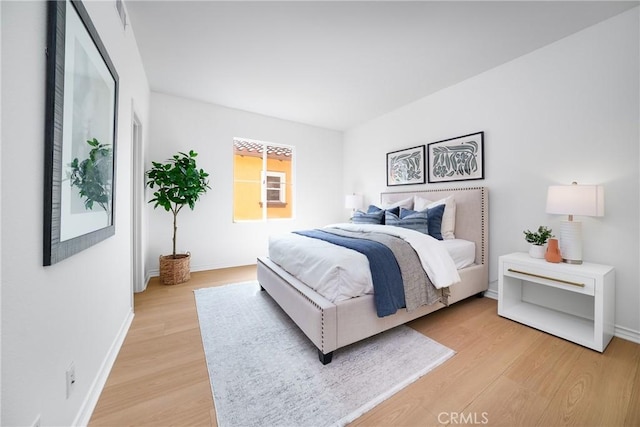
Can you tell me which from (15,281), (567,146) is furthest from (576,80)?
(15,281)

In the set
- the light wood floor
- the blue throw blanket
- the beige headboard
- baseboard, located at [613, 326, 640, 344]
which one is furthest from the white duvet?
baseboard, located at [613, 326, 640, 344]

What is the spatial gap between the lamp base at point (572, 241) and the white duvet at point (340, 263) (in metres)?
0.89

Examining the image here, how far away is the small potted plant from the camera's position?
7.39ft

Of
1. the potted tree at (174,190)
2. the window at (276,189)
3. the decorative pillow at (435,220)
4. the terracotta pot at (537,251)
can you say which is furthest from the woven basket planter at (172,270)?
the terracotta pot at (537,251)

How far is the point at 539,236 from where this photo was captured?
2.30 meters

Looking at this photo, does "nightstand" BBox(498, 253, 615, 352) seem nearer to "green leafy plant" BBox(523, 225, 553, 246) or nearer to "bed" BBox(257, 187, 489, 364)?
"green leafy plant" BBox(523, 225, 553, 246)

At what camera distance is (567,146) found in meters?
2.29

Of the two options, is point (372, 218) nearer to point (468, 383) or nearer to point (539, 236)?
point (539, 236)

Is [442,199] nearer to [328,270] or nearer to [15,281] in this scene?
[328,270]

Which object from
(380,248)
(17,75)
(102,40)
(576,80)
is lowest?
(380,248)

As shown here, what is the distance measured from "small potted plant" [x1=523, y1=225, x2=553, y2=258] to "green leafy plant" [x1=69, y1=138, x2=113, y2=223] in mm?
3340

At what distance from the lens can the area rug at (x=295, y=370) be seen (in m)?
1.31

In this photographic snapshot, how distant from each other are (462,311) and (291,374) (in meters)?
1.86

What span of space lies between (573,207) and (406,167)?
204 centimetres
